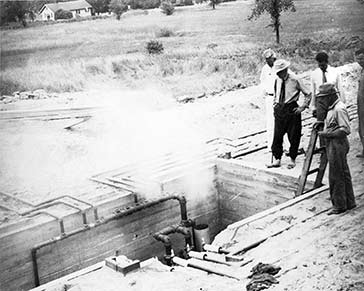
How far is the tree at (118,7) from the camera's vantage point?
28.1 feet

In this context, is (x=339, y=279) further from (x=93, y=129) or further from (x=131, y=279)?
(x=93, y=129)

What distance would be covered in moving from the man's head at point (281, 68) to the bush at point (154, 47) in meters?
3.83

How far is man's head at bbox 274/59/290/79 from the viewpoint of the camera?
6590mm

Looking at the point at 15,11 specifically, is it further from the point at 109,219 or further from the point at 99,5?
the point at 109,219

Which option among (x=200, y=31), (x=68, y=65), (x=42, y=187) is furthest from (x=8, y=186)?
(x=200, y=31)

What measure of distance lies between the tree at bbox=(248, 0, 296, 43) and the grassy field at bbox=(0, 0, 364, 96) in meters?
0.13

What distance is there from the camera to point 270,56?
6930mm

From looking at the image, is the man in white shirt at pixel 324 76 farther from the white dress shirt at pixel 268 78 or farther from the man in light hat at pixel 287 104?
the white dress shirt at pixel 268 78

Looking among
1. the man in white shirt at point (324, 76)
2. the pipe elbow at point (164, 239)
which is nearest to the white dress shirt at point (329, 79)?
the man in white shirt at point (324, 76)

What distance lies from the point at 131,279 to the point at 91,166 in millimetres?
4360

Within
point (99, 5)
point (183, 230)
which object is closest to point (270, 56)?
point (183, 230)

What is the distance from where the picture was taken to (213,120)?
36.9ft

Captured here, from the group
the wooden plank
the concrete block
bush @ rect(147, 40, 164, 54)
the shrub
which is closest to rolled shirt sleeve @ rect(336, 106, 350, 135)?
the wooden plank

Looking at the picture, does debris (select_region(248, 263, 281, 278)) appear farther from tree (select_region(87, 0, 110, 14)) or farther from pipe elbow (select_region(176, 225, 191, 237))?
tree (select_region(87, 0, 110, 14))
